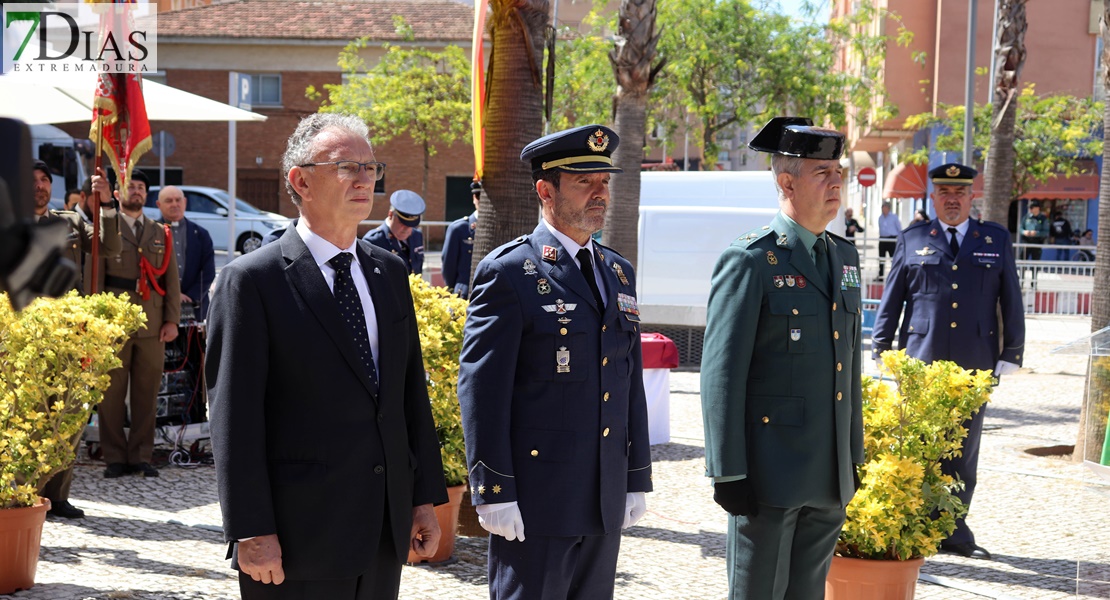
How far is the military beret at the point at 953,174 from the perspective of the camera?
24.7 ft

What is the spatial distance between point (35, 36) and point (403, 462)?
10936 mm

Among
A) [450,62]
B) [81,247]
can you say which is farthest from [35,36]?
[450,62]

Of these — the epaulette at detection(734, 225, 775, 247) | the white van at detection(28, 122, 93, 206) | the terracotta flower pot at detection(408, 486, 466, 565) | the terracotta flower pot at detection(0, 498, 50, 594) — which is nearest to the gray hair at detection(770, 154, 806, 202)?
the epaulette at detection(734, 225, 775, 247)

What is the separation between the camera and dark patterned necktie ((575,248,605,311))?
418 centimetres

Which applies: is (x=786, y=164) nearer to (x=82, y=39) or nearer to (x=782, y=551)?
(x=782, y=551)

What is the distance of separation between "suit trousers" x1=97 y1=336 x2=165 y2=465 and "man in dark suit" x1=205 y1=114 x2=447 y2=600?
579 centimetres

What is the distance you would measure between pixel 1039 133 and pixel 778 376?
32221 millimetres

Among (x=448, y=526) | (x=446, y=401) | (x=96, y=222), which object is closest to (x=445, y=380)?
(x=446, y=401)

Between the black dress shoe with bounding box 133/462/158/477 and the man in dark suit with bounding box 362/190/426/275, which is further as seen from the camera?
the man in dark suit with bounding box 362/190/426/275

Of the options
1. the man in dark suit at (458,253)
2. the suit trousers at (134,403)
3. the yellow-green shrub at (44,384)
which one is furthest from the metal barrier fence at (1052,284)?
the yellow-green shrub at (44,384)

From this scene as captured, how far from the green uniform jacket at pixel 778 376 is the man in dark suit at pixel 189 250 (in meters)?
6.58

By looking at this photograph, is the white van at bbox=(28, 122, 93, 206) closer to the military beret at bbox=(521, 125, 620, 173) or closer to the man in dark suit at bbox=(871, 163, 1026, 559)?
the man in dark suit at bbox=(871, 163, 1026, 559)

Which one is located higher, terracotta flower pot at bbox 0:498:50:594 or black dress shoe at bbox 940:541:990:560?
terracotta flower pot at bbox 0:498:50:594

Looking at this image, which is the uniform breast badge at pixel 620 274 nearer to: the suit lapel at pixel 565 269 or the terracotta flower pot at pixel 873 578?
the suit lapel at pixel 565 269
